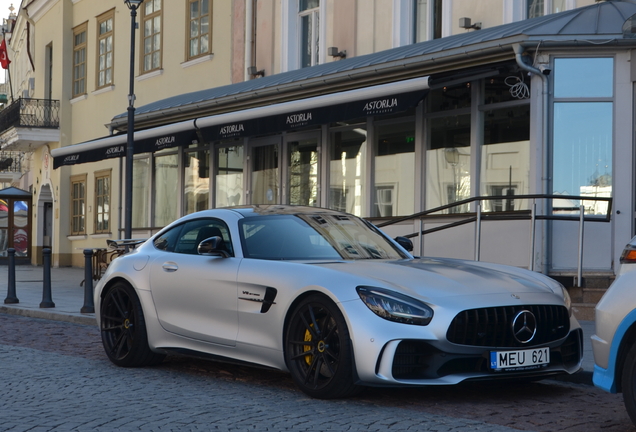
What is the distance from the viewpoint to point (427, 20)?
1720 centimetres

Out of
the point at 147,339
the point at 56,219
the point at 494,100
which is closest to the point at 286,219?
the point at 147,339

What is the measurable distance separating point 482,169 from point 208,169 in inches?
339

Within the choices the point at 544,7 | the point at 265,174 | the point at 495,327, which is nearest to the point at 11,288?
the point at 265,174

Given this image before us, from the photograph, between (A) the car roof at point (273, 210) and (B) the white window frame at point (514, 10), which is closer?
(A) the car roof at point (273, 210)

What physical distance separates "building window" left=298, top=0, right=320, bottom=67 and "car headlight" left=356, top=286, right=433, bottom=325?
46.5 feet

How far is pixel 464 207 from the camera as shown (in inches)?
582

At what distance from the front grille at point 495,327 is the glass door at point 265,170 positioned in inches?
515

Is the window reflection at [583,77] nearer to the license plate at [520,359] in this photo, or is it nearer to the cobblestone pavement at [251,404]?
the cobblestone pavement at [251,404]

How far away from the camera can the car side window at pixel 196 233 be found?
7824 mm

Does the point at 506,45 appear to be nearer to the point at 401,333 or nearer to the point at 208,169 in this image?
the point at 401,333

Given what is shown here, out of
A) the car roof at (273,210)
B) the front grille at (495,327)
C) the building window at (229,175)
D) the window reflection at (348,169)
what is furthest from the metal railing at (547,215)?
the building window at (229,175)

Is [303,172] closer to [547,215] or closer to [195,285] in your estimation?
[547,215]

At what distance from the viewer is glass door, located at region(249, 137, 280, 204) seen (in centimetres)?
1958

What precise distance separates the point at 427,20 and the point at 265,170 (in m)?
4.84
